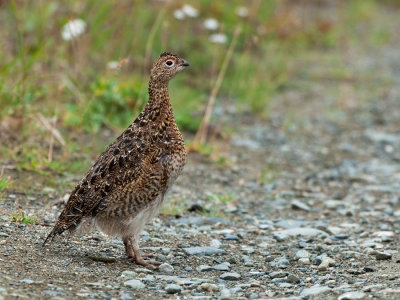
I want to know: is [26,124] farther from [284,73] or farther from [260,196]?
[284,73]

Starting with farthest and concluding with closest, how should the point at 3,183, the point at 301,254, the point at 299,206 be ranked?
the point at 299,206 → the point at 3,183 → the point at 301,254

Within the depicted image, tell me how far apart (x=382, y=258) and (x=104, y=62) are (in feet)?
21.3

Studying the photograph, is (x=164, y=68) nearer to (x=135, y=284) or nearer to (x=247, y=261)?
(x=247, y=261)

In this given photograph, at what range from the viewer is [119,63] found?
630 cm

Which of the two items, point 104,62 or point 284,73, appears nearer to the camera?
point 104,62

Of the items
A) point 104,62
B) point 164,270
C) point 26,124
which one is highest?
point 104,62

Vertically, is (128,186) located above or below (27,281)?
above

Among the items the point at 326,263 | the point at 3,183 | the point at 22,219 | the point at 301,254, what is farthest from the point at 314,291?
the point at 3,183

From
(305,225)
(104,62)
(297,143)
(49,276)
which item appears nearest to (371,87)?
(297,143)

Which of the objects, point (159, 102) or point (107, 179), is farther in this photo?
point (159, 102)

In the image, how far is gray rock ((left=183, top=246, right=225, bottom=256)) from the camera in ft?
18.1

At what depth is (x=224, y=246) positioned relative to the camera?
583 cm

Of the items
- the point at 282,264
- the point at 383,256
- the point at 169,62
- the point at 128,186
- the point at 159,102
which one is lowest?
the point at 282,264

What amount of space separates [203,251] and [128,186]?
103 cm
